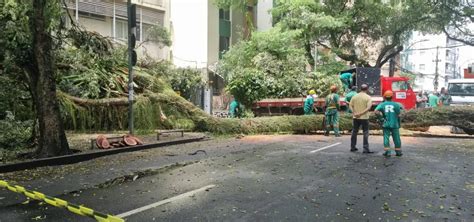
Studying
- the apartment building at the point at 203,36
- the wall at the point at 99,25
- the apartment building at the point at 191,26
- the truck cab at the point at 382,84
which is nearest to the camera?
the truck cab at the point at 382,84

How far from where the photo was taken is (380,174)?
319 inches

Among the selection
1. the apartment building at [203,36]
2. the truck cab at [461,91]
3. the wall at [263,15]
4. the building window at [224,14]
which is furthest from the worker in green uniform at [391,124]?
the wall at [263,15]

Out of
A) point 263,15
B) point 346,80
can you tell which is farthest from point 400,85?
point 263,15

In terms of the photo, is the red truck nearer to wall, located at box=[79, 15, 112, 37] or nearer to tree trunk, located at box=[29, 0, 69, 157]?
wall, located at box=[79, 15, 112, 37]

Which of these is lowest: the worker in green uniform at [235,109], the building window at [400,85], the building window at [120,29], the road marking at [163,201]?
the road marking at [163,201]

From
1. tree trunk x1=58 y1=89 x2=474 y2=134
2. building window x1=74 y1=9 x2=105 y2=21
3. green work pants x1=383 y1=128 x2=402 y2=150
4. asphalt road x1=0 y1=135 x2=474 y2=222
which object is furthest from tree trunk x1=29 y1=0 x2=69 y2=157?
building window x1=74 y1=9 x2=105 y2=21

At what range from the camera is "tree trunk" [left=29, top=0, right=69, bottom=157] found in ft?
33.2

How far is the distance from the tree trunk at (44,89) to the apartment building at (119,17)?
1310 centimetres

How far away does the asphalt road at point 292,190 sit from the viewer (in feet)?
18.1

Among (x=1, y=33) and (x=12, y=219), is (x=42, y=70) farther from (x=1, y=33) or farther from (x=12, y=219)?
(x=12, y=219)

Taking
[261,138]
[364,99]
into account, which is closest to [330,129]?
[261,138]

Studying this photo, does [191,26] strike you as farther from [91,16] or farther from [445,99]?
[445,99]

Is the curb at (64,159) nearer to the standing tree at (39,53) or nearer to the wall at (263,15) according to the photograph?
the standing tree at (39,53)

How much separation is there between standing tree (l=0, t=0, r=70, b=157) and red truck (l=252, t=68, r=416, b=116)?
1153 cm
